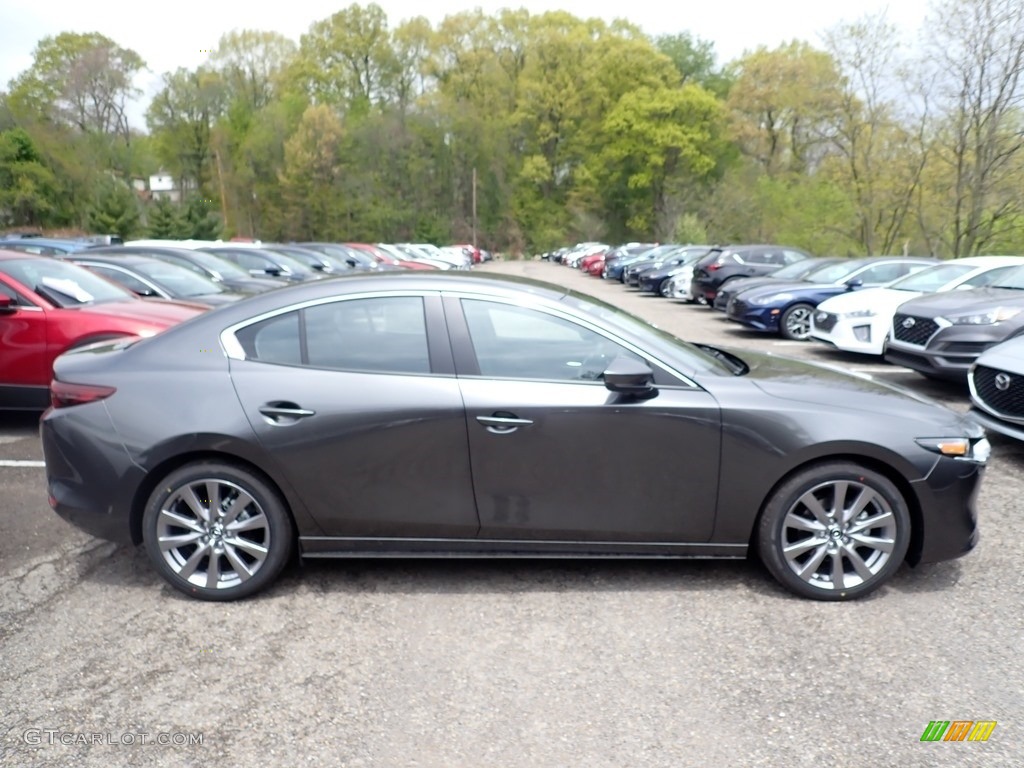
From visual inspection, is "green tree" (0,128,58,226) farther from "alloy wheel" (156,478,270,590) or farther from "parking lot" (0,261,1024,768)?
"alloy wheel" (156,478,270,590)

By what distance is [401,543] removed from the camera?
4.08 metres

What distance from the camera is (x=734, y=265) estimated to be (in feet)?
64.5

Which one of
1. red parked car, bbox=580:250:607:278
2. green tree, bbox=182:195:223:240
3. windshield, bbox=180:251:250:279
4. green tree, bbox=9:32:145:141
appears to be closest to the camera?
windshield, bbox=180:251:250:279

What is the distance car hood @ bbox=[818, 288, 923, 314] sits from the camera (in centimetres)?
1128

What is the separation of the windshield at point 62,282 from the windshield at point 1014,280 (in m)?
9.46

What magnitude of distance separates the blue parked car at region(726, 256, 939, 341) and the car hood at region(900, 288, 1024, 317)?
4371 millimetres

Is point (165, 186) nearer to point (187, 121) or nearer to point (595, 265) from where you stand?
point (187, 121)

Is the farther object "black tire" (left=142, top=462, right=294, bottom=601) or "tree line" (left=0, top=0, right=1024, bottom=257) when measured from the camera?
"tree line" (left=0, top=0, right=1024, bottom=257)

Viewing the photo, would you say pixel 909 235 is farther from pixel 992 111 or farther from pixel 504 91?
pixel 504 91

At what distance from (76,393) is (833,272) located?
13630 mm

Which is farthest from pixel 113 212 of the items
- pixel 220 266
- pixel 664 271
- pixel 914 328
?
pixel 914 328

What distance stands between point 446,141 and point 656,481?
Result: 7037cm

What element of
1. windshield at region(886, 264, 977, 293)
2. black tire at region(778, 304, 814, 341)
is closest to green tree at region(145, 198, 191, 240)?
black tire at region(778, 304, 814, 341)

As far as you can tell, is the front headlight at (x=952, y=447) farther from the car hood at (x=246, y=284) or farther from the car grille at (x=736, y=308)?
the car grille at (x=736, y=308)
